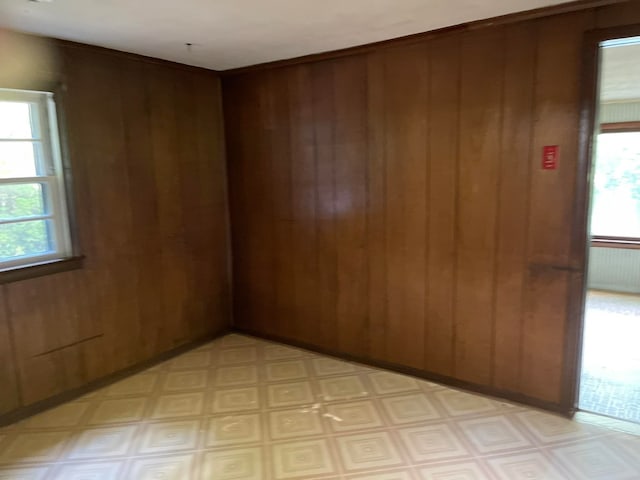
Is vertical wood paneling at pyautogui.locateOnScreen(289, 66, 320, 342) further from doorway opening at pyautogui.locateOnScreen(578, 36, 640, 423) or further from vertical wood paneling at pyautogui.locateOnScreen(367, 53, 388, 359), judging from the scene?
doorway opening at pyautogui.locateOnScreen(578, 36, 640, 423)

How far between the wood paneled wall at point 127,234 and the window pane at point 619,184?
4310 millimetres

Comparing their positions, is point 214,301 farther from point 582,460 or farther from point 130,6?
point 582,460

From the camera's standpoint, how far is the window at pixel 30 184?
2.63 m

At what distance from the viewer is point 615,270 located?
5.32 m

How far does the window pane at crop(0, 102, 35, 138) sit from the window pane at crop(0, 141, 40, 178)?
0.06 metres

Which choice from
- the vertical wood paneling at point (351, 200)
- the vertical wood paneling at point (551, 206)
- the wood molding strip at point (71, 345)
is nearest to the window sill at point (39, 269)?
the wood molding strip at point (71, 345)

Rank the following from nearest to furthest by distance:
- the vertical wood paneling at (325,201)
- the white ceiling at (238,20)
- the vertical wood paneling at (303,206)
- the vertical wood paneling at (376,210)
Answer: the white ceiling at (238,20) < the vertical wood paneling at (376,210) < the vertical wood paneling at (325,201) < the vertical wood paneling at (303,206)

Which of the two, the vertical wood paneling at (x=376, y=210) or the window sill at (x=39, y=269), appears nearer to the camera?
the window sill at (x=39, y=269)

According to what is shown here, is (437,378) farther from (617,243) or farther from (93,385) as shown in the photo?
(617,243)

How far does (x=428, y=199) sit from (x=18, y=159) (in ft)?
8.16

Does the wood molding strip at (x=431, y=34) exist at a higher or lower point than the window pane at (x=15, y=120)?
higher

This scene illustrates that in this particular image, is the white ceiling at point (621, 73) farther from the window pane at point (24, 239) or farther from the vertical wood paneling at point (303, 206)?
the window pane at point (24, 239)

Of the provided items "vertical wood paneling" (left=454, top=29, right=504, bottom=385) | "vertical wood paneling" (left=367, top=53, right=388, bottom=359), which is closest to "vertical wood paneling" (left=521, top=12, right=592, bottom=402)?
"vertical wood paneling" (left=454, top=29, right=504, bottom=385)

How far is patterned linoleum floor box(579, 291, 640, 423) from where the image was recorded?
2777mm
